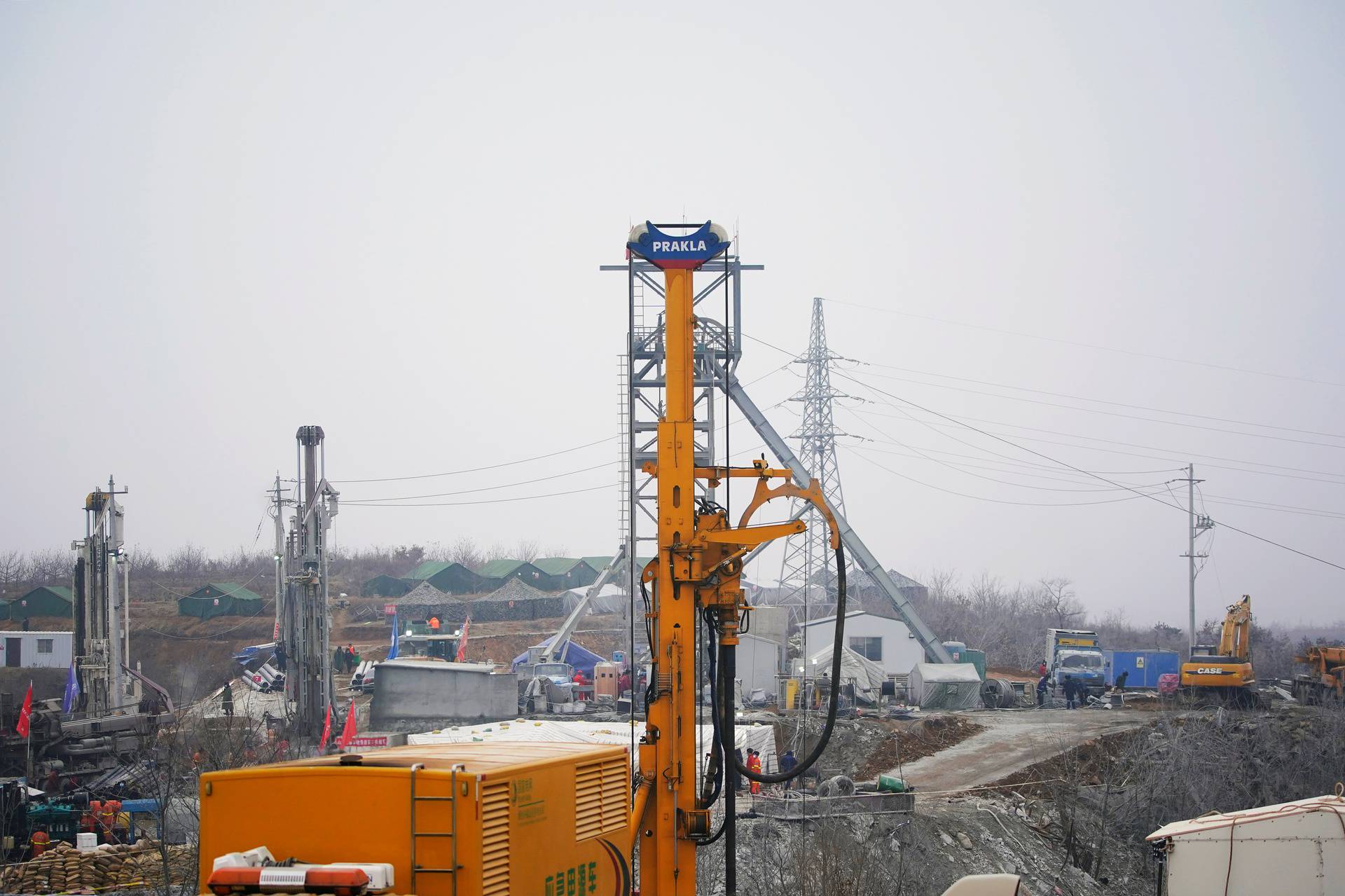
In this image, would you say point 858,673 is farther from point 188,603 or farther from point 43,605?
point 43,605

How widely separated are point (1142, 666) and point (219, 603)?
61.0m

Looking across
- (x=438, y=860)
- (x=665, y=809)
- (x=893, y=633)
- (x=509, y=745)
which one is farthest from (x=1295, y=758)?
(x=438, y=860)

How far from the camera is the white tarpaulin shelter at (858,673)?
1710 inches

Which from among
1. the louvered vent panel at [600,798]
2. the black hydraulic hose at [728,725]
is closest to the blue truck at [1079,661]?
the black hydraulic hose at [728,725]

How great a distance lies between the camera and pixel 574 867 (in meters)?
9.45

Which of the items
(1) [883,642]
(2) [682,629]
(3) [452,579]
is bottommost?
(1) [883,642]

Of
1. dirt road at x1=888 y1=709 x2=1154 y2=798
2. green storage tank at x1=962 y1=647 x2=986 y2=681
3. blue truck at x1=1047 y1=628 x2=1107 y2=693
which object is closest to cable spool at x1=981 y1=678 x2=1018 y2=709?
dirt road at x1=888 y1=709 x2=1154 y2=798

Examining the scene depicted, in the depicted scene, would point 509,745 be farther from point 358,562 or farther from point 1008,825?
point 358,562

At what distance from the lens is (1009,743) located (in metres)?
35.7

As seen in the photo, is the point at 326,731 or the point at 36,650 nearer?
the point at 326,731

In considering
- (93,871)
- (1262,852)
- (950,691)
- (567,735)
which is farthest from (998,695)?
(1262,852)

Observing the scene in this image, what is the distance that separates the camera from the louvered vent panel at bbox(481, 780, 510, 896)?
7.93 meters

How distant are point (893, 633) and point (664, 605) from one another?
4110 centimetres

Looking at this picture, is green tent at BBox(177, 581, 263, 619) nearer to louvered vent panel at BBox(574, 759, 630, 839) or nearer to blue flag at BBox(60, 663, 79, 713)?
blue flag at BBox(60, 663, 79, 713)
